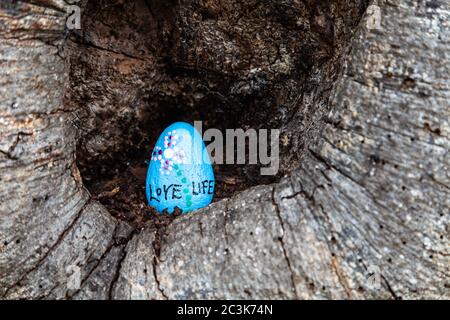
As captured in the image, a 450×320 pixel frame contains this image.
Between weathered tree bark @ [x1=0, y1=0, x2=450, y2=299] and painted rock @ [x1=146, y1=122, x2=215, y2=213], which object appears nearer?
weathered tree bark @ [x1=0, y1=0, x2=450, y2=299]

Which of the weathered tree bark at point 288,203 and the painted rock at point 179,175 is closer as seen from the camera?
the weathered tree bark at point 288,203

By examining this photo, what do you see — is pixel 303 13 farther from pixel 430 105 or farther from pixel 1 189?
pixel 1 189

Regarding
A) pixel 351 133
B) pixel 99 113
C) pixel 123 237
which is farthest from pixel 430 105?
pixel 99 113

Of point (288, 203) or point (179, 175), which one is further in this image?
point (179, 175)
